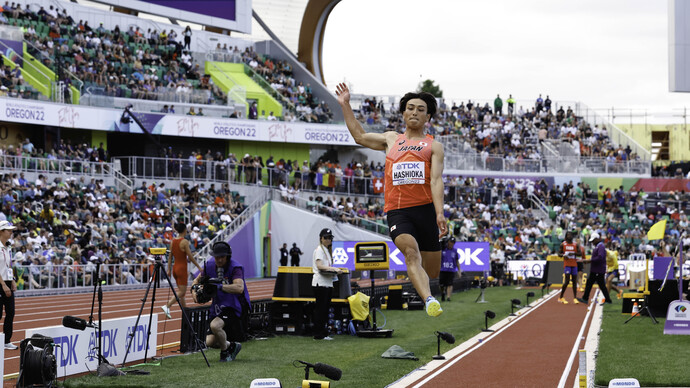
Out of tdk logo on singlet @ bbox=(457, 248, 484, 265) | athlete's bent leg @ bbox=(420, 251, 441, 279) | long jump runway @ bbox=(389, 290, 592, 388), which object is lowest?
long jump runway @ bbox=(389, 290, 592, 388)

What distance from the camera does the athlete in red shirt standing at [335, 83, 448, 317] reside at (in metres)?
8.34

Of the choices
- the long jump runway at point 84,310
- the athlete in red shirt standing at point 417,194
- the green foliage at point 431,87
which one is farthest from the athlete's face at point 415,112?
the green foliage at point 431,87

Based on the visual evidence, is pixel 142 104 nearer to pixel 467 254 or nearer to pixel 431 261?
pixel 467 254

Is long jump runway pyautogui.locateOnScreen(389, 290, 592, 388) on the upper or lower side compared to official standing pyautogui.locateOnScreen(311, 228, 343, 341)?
lower

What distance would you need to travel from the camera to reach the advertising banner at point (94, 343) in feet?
37.8

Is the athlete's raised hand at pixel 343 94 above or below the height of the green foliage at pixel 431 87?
below

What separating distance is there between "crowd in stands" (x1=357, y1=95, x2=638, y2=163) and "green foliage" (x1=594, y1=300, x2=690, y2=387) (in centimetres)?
3345

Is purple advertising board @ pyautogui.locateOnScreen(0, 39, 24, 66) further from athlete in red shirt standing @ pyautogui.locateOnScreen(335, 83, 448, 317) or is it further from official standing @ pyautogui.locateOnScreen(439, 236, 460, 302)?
athlete in red shirt standing @ pyautogui.locateOnScreen(335, 83, 448, 317)

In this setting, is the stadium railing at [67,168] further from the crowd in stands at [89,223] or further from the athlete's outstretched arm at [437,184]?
the athlete's outstretched arm at [437,184]

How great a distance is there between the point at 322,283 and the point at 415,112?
8773 mm

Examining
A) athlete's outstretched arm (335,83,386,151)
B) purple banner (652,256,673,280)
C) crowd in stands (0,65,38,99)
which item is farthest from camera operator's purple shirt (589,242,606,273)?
crowd in stands (0,65,38,99)

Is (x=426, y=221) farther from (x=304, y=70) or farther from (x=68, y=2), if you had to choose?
(x=304, y=70)

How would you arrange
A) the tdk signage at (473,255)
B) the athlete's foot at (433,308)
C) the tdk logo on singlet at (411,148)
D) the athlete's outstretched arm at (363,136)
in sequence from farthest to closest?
the tdk signage at (473,255), the athlete's outstretched arm at (363,136), the tdk logo on singlet at (411,148), the athlete's foot at (433,308)

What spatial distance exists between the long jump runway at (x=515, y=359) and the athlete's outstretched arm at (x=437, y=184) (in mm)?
3346
